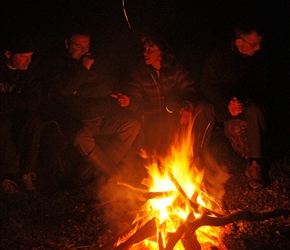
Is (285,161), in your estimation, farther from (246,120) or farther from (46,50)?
(46,50)

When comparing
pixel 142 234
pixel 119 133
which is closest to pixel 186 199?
pixel 142 234

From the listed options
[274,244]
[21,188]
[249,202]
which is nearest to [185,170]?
[249,202]

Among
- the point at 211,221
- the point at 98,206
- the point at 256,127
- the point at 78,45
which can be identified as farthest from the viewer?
the point at 78,45

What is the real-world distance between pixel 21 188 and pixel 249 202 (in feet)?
9.87

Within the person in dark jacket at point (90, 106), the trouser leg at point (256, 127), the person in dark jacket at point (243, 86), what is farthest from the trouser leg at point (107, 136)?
the trouser leg at point (256, 127)

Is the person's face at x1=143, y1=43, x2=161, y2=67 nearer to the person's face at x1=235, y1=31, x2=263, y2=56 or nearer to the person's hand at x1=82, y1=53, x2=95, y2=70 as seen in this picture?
the person's hand at x1=82, y1=53, x2=95, y2=70

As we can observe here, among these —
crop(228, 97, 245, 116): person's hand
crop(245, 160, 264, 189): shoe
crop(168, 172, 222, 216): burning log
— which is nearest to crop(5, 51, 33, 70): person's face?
crop(168, 172, 222, 216): burning log

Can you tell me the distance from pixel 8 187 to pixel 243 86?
358 centimetres

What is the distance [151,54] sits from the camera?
5.41m

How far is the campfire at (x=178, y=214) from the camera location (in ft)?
11.5

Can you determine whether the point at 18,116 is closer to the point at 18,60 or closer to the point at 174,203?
the point at 18,60

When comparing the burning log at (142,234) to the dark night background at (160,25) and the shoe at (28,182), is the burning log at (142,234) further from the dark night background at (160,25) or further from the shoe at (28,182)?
the dark night background at (160,25)

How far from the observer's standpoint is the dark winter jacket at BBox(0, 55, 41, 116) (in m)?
4.95

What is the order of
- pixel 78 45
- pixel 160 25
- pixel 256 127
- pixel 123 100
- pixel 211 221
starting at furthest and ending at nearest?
pixel 160 25
pixel 123 100
pixel 78 45
pixel 256 127
pixel 211 221
